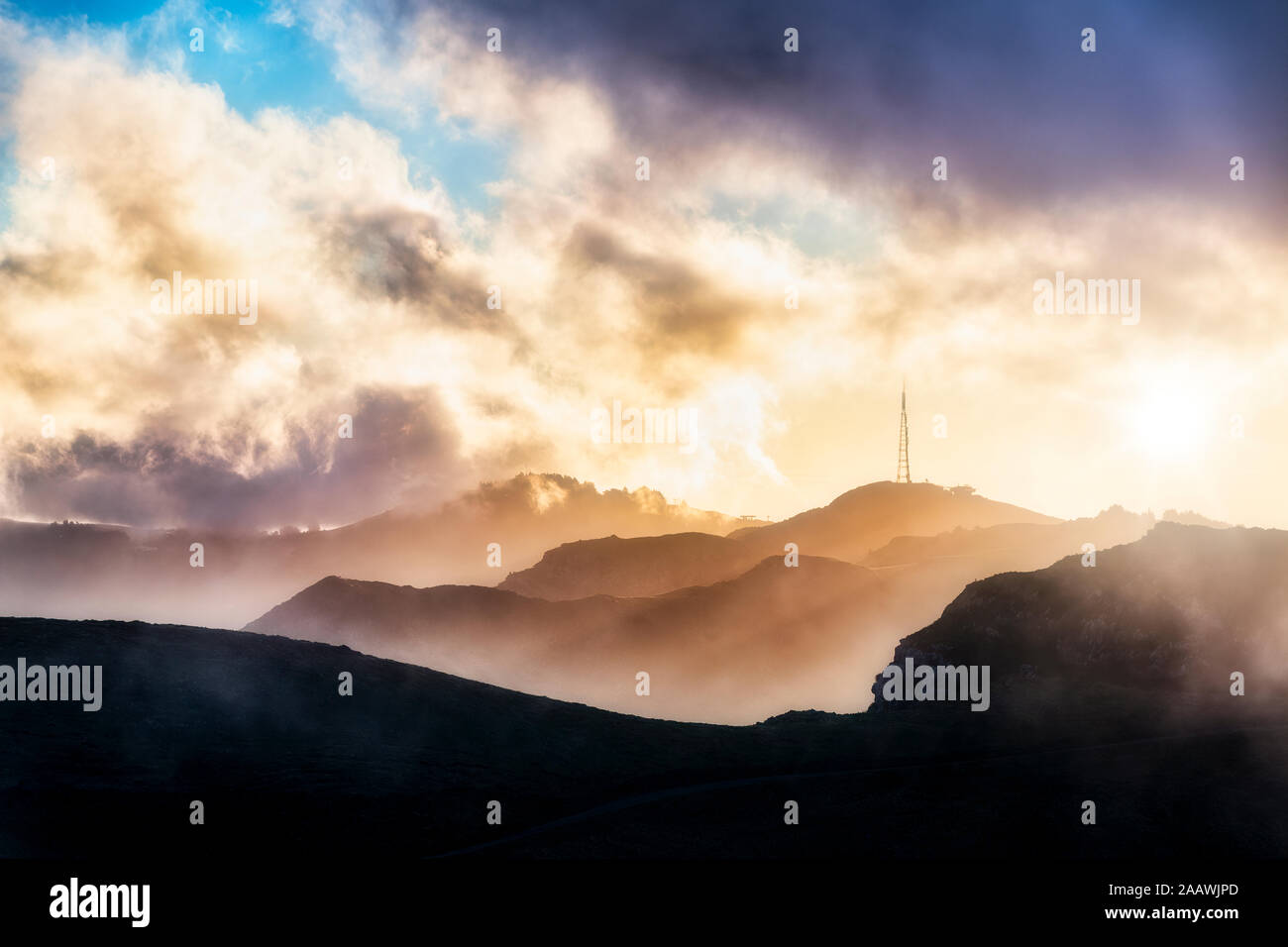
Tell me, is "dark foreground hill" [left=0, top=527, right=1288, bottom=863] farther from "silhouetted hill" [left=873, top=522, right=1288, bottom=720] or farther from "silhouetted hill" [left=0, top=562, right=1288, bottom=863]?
"silhouetted hill" [left=873, top=522, right=1288, bottom=720]

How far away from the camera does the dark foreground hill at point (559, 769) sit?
2180 inches

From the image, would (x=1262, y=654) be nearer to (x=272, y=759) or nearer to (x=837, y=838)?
(x=837, y=838)

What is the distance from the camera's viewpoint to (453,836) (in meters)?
57.3

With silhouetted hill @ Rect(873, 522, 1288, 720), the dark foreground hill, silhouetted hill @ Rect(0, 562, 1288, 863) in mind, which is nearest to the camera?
silhouetted hill @ Rect(0, 562, 1288, 863)

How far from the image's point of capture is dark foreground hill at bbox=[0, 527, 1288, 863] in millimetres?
55375

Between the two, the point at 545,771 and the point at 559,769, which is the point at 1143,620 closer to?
the point at 559,769

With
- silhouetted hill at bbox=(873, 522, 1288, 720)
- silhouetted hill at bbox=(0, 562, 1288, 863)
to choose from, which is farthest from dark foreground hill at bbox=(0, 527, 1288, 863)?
silhouetted hill at bbox=(873, 522, 1288, 720)

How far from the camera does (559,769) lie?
71625 millimetres

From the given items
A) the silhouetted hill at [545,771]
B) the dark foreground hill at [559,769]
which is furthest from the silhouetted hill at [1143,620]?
the silhouetted hill at [545,771]

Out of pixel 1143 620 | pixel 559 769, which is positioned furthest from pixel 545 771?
pixel 1143 620

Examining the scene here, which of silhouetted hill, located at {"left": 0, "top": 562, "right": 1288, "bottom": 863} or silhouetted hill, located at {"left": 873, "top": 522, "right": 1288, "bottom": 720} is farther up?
silhouetted hill, located at {"left": 873, "top": 522, "right": 1288, "bottom": 720}

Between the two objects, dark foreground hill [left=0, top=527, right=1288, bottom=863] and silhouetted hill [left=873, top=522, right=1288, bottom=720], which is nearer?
dark foreground hill [left=0, top=527, right=1288, bottom=863]

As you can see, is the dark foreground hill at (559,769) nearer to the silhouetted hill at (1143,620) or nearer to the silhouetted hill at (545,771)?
the silhouetted hill at (545,771)
